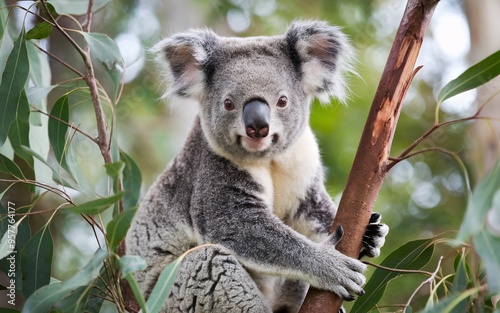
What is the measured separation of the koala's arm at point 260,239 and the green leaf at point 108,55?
833 mm

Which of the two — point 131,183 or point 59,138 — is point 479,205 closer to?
point 131,183

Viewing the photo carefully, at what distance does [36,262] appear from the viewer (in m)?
2.71

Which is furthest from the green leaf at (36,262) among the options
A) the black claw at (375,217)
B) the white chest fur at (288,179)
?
the black claw at (375,217)

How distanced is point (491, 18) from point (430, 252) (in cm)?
432

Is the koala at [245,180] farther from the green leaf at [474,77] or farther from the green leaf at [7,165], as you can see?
the green leaf at [7,165]

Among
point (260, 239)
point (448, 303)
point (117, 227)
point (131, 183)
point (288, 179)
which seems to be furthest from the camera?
point (288, 179)

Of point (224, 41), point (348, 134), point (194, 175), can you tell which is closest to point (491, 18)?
point (348, 134)

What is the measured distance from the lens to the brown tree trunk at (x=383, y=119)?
2.48m

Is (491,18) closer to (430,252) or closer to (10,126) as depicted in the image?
(430,252)

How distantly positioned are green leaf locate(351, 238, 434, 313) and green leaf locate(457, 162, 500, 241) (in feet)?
2.67

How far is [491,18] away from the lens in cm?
638

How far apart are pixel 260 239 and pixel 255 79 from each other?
31.6 inches

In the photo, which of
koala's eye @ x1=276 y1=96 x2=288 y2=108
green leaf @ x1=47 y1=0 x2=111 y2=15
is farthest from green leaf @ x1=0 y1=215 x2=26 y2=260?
koala's eye @ x1=276 y1=96 x2=288 y2=108

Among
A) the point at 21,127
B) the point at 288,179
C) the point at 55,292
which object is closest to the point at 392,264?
the point at 288,179
